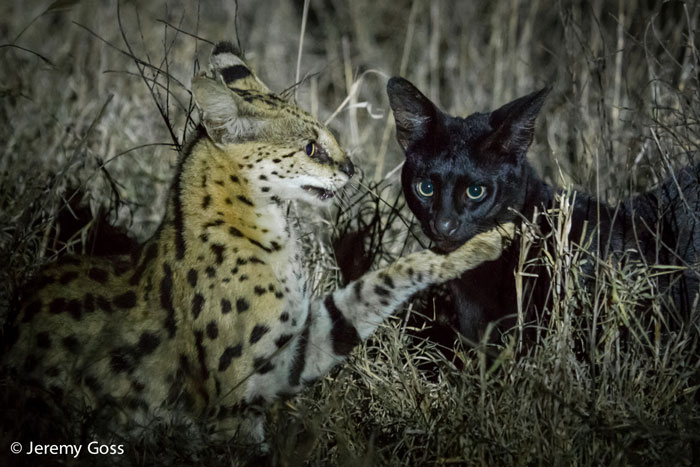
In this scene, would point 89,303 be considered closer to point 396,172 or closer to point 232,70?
point 232,70

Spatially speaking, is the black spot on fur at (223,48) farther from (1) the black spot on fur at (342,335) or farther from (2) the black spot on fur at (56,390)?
(2) the black spot on fur at (56,390)

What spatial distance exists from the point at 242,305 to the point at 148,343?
14.6 inches

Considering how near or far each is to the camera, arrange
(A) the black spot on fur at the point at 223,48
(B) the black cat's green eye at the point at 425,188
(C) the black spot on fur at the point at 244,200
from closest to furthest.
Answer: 1. (C) the black spot on fur at the point at 244,200
2. (B) the black cat's green eye at the point at 425,188
3. (A) the black spot on fur at the point at 223,48

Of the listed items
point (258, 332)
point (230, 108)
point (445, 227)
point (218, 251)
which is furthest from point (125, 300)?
point (445, 227)

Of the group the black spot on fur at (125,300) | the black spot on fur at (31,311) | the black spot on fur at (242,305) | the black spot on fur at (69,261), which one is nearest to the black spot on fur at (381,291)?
the black spot on fur at (242,305)

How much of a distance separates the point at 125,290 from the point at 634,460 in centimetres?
188

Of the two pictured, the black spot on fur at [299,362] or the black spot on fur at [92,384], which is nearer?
the black spot on fur at [92,384]

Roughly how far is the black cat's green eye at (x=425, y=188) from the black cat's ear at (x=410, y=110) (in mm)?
255

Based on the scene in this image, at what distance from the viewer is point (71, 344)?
111 inches

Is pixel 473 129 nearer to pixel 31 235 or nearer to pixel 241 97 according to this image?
pixel 241 97

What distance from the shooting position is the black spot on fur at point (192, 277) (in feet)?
9.43

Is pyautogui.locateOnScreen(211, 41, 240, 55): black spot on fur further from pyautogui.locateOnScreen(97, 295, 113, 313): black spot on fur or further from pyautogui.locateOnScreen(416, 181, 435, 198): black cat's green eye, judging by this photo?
pyautogui.locateOnScreen(97, 295, 113, 313): black spot on fur
